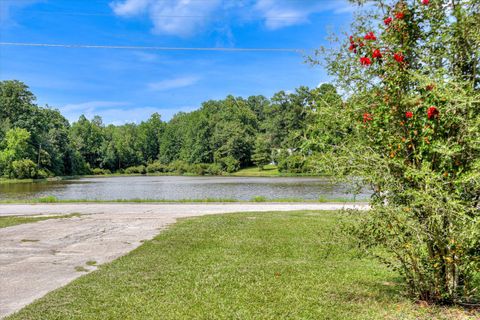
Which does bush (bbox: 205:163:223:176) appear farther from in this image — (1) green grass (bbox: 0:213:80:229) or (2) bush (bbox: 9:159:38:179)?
(1) green grass (bbox: 0:213:80:229)

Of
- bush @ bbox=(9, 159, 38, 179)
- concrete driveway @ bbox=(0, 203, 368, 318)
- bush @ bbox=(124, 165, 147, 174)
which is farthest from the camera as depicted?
bush @ bbox=(124, 165, 147, 174)

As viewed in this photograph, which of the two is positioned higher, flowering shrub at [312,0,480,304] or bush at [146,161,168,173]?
flowering shrub at [312,0,480,304]

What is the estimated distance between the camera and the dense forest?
6544 cm

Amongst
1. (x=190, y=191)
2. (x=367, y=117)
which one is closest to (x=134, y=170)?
(x=190, y=191)

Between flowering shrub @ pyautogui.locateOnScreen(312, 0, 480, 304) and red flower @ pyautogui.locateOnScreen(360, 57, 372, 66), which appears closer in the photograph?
flowering shrub @ pyautogui.locateOnScreen(312, 0, 480, 304)

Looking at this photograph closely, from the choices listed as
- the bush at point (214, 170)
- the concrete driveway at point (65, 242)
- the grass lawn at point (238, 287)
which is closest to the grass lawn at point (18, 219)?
the concrete driveway at point (65, 242)

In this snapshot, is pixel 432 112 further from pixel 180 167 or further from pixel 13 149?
pixel 180 167

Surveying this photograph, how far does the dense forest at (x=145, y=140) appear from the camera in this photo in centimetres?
6544

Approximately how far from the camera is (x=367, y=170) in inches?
158

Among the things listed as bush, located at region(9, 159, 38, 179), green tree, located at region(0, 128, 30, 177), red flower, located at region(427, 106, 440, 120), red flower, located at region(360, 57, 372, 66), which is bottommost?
bush, located at region(9, 159, 38, 179)

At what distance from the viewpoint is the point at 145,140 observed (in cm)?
10950

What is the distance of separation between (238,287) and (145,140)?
108 meters

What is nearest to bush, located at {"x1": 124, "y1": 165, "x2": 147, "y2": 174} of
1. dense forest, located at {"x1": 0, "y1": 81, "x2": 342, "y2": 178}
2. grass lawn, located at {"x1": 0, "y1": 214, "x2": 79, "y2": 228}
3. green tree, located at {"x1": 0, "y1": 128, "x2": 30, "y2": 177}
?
dense forest, located at {"x1": 0, "y1": 81, "x2": 342, "y2": 178}

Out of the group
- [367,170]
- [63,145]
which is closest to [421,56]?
[367,170]
